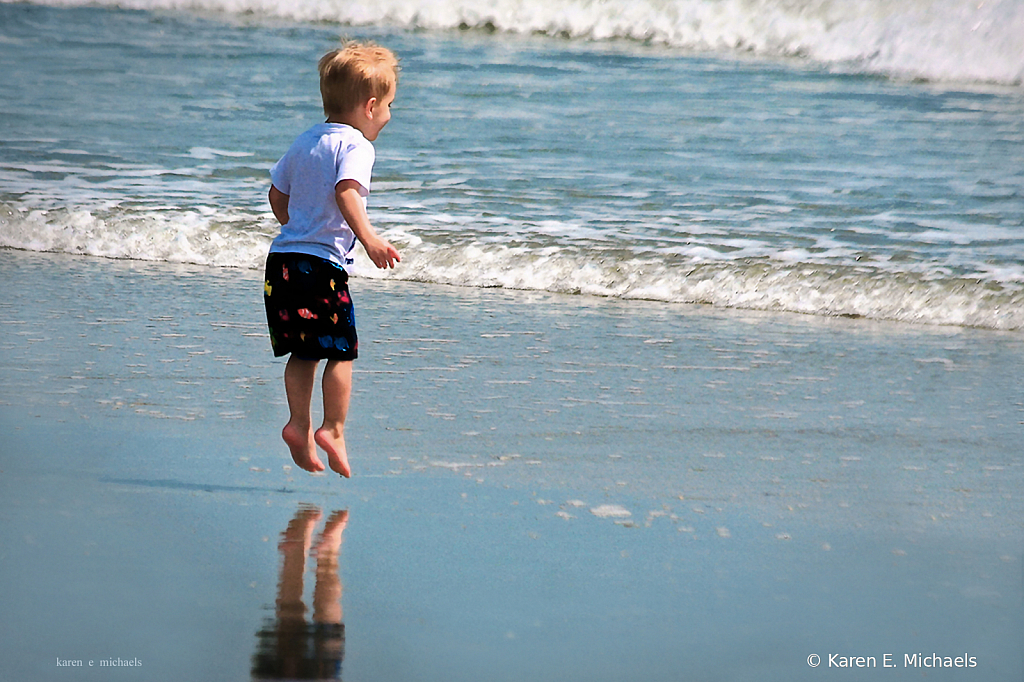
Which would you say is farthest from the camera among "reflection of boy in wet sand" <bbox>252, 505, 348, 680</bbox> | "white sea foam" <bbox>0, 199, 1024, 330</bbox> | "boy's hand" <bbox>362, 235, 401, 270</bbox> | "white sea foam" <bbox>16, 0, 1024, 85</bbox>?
"white sea foam" <bbox>16, 0, 1024, 85</bbox>

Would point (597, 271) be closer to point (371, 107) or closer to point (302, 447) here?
point (371, 107)

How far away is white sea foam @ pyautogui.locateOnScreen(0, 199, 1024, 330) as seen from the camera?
219 inches

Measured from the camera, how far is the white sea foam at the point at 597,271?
5562 millimetres

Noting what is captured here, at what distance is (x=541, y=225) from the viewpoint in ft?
23.1

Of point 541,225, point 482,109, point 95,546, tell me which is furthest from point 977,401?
point 482,109

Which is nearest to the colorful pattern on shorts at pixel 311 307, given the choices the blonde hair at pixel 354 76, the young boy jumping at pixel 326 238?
the young boy jumping at pixel 326 238

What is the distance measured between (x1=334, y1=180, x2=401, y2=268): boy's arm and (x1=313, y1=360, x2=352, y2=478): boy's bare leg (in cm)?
32

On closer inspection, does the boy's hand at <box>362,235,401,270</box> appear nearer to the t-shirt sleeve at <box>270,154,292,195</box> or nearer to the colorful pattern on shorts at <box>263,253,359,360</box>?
the colorful pattern on shorts at <box>263,253,359,360</box>

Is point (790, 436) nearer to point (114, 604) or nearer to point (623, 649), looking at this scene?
point (623, 649)

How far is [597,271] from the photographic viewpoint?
593 centimetres

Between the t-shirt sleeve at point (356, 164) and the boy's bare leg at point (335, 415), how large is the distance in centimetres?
45

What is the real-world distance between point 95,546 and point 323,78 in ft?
4.22

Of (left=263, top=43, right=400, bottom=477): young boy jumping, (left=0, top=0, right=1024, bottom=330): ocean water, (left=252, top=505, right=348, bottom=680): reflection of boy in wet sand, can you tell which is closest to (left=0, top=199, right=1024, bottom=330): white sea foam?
(left=0, top=0, right=1024, bottom=330): ocean water

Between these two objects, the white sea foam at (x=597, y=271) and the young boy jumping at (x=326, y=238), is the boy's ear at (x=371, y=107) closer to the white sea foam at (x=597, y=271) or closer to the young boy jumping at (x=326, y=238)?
the young boy jumping at (x=326, y=238)
